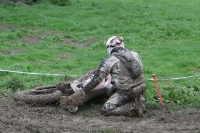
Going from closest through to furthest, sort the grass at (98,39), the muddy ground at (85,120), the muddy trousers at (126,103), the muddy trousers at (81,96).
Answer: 1. the muddy ground at (85,120)
2. the muddy trousers at (126,103)
3. the muddy trousers at (81,96)
4. the grass at (98,39)

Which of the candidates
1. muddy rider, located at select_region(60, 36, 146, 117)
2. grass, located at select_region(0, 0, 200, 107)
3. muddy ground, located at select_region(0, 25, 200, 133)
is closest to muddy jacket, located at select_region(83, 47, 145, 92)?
muddy rider, located at select_region(60, 36, 146, 117)

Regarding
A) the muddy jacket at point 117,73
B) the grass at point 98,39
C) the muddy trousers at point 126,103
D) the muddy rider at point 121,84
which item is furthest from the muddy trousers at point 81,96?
the grass at point 98,39

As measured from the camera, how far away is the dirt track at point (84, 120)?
24.3 feet

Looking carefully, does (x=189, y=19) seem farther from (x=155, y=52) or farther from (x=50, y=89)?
(x=50, y=89)

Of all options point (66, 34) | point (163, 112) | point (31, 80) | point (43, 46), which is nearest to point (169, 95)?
point (163, 112)

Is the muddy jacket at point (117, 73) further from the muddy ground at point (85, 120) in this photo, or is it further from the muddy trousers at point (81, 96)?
the muddy ground at point (85, 120)

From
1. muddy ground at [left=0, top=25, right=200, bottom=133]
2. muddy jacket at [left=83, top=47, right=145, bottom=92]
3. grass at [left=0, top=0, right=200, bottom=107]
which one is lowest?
grass at [left=0, top=0, right=200, bottom=107]

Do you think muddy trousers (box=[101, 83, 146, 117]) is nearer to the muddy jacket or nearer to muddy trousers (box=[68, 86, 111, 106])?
the muddy jacket

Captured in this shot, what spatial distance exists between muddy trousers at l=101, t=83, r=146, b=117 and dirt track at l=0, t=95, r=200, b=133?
0.15 m

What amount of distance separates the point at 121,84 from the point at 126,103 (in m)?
0.37

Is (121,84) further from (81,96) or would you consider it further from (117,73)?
(81,96)

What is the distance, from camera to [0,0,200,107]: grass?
37.6ft

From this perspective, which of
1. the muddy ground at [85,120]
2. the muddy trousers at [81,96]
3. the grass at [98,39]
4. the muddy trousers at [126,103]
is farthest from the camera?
the grass at [98,39]

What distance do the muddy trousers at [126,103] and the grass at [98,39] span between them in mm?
720
